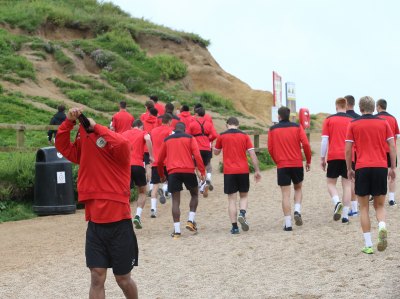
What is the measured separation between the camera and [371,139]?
9.70 meters

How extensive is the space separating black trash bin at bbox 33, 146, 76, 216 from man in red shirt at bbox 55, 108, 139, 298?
7984mm

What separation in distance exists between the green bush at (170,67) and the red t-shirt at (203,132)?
25.6 m

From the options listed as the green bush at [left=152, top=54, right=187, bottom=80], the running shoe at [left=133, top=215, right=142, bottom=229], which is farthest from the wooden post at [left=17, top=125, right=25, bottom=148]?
the green bush at [left=152, top=54, right=187, bottom=80]

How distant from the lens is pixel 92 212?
6688 millimetres

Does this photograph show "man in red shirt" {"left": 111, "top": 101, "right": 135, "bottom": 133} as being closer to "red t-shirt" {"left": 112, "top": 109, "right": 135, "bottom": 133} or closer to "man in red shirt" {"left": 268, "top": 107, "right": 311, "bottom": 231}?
"red t-shirt" {"left": 112, "top": 109, "right": 135, "bottom": 133}

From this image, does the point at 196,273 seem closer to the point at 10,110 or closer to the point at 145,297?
the point at 145,297

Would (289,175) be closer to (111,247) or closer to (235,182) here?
(235,182)

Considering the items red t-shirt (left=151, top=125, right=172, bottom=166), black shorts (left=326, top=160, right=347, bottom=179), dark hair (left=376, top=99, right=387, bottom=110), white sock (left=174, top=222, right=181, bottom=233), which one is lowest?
white sock (left=174, top=222, right=181, bottom=233)

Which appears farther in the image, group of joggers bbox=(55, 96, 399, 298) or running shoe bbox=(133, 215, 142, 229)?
running shoe bbox=(133, 215, 142, 229)

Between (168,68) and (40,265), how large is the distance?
32.5 m

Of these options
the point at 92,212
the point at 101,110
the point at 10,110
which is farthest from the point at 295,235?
the point at 101,110

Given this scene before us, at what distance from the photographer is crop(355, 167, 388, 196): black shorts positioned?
9648mm

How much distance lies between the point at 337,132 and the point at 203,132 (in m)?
4.45

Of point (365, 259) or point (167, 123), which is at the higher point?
point (167, 123)
